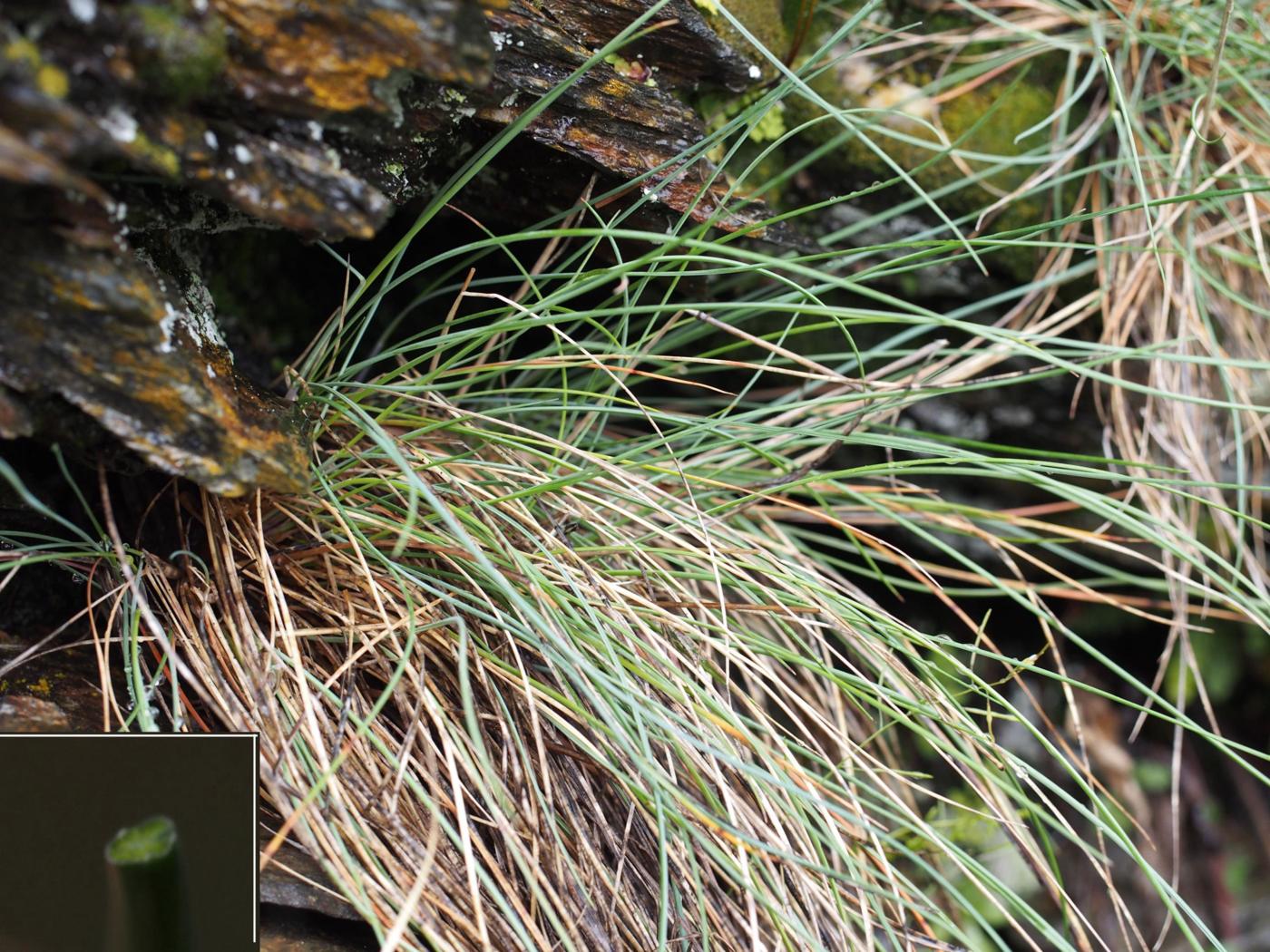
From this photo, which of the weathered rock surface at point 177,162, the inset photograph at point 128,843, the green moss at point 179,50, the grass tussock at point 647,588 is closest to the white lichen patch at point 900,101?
the grass tussock at point 647,588

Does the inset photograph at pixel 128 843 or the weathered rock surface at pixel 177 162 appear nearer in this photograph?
the weathered rock surface at pixel 177 162

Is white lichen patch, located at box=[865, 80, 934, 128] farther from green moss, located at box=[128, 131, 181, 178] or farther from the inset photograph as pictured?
the inset photograph

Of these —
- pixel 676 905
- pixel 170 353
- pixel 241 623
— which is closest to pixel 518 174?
pixel 170 353

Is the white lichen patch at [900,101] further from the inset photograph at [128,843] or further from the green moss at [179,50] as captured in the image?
the inset photograph at [128,843]

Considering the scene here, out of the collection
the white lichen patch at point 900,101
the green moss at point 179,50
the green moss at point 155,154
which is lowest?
the green moss at point 155,154

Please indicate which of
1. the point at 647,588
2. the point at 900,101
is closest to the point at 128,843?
the point at 647,588

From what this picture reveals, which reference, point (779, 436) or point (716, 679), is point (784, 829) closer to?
point (716, 679)

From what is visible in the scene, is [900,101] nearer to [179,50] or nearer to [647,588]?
[647,588]

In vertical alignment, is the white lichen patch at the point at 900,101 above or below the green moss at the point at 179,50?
above

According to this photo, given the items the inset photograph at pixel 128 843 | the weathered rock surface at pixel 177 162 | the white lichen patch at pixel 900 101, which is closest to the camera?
the weathered rock surface at pixel 177 162
